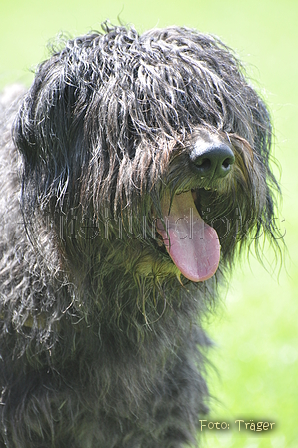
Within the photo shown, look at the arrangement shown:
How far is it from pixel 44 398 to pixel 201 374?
91 centimetres

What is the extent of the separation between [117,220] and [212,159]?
0.48 meters

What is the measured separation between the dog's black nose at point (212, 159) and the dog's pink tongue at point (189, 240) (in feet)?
0.88

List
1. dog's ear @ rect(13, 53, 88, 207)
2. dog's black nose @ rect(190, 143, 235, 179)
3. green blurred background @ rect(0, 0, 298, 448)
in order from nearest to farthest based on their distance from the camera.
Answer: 1. dog's black nose @ rect(190, 143, 235, 179)
2. dog's ear @ rect(13, 53, 88, 207)
3. green blurred background @ rect(0, 0, 298, 448)

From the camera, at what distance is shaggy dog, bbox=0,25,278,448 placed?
274 centimetres

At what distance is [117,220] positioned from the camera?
2729 millimetres

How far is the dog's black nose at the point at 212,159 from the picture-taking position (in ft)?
8.32

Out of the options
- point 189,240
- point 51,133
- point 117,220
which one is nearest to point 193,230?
point 189,240

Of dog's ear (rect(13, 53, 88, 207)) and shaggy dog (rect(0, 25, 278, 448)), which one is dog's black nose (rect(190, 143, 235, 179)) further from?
dog's ear (rect(13, 53, 88, 207))

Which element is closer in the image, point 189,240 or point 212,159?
point 212,159

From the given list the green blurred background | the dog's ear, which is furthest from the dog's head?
the green blurred background

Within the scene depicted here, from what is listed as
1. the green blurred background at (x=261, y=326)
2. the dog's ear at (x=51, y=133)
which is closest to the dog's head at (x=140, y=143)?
the dog's ear at (x=51, y=133)

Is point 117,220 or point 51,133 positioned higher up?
point 51,133

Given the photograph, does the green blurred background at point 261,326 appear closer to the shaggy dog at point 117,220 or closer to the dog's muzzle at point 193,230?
the shaggy dog at point 117,220

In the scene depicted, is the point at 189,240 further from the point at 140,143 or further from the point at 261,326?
the point at 261,326
